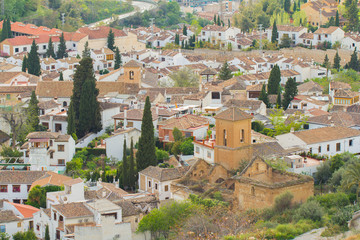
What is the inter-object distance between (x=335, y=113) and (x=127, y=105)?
12.7m

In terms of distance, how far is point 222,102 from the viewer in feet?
183

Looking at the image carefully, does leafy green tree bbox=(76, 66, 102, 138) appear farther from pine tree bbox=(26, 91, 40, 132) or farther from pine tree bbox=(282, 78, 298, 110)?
pine tree bbox=(282, 78, 298, 110)

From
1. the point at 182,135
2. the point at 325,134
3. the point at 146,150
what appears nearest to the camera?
the point at 146,150

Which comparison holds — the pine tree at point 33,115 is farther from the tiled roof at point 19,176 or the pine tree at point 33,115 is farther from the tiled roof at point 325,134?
the tiled roof at point 325,134

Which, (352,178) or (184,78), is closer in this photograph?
(352,178)

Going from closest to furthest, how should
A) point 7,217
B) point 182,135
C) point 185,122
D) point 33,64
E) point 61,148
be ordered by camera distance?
point 7,217, point 61,148, point 182,135, point 185,122, point 33,64

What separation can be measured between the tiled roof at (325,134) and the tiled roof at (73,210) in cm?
1333

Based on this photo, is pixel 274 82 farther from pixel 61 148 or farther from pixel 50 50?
pixel 50 50

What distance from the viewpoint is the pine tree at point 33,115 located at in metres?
50.1

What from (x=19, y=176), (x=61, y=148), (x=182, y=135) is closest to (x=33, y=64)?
(x=61, y=148)

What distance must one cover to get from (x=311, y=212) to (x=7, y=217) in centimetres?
1219

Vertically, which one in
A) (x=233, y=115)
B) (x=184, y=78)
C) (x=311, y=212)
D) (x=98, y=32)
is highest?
(x=233, y=115)

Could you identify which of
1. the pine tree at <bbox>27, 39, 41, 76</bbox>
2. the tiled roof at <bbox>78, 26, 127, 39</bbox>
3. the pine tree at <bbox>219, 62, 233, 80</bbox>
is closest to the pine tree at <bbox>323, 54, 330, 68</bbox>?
the pine tree at <bbox>219, 62, 233, 80</bbox>

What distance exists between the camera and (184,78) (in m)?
64.3
